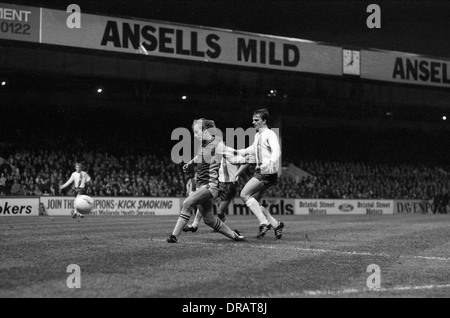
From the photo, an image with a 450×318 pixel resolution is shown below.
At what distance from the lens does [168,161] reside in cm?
4353

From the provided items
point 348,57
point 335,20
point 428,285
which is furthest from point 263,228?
point 335,20

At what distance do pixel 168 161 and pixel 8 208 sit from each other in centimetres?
1348

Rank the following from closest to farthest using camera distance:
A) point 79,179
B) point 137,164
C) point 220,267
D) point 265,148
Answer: point 220,267 < point 265,148 < point 79,179 < point 137,164

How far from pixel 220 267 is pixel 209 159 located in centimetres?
369

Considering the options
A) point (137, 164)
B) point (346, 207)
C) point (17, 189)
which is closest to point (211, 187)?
point (17, 189)

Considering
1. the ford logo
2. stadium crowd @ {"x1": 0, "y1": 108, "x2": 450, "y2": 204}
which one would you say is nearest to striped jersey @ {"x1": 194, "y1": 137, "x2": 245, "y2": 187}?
stadium crowd @ {"x1": 0, "y1": 108, "x2": 450, "y2": 204}

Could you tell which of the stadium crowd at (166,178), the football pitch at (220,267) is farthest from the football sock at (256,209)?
the stadium crowd at (166,178)

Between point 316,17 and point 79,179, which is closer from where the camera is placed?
point 79,179

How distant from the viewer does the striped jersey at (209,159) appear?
1238 centimetres

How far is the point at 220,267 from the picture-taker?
8977 mm

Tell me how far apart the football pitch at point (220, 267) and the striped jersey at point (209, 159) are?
1.12 metres

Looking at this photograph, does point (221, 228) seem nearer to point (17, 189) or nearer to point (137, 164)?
point (17, 189)

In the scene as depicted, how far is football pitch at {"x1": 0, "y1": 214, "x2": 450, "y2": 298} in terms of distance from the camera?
7.08 meters

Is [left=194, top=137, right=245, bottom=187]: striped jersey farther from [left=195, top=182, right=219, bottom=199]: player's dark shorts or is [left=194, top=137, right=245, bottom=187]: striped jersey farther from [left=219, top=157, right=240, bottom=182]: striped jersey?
[left=219, top=157, right=240, bottom=182]: striped jersey
